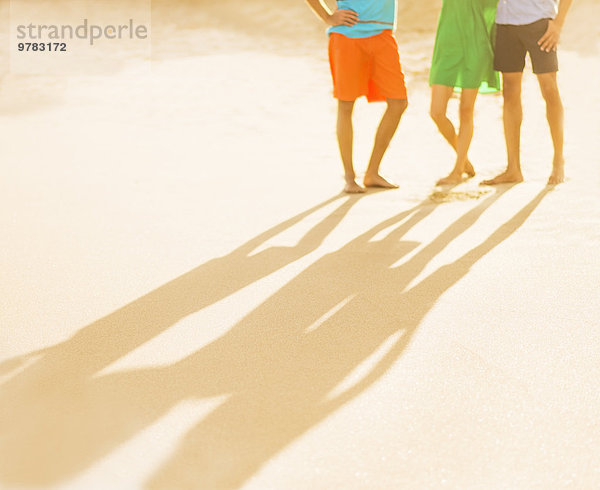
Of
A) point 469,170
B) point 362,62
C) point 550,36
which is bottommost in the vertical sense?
point 469,170

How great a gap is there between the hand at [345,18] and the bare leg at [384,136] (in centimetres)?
45

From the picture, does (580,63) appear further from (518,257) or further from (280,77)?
(518,257)

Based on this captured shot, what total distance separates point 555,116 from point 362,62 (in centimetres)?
98

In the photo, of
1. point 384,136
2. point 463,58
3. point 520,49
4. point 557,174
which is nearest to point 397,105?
point 384,136

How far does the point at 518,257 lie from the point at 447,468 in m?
1.51

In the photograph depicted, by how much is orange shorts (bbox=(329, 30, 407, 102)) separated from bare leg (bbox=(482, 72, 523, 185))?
1.74ft

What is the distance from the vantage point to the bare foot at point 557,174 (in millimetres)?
4266

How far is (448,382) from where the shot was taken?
2139mm

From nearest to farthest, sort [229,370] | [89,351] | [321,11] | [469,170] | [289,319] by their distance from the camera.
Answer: [229,370] → [89,351] → [289,319] → [321,11] → [469,170]

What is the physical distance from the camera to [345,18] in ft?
13.5

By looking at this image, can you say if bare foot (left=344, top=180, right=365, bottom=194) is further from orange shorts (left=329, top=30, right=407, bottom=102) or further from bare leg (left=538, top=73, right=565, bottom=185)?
bare leg (left=538, top=73, right=565, bottom=185)

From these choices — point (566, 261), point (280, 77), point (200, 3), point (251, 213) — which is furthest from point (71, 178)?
point (200, 3)

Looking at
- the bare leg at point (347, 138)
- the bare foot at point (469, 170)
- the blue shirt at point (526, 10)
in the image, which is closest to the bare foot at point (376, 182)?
the bare leg at point (347, 138)

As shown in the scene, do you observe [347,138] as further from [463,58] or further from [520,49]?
[520,49]
